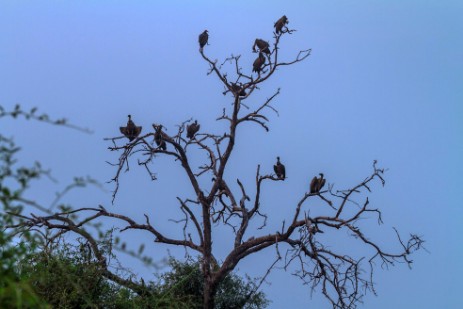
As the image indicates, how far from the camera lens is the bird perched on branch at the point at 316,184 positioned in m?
5.03

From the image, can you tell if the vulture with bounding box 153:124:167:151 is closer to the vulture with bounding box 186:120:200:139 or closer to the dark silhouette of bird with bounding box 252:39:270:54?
the vulture with bounding box 186:120:200:139

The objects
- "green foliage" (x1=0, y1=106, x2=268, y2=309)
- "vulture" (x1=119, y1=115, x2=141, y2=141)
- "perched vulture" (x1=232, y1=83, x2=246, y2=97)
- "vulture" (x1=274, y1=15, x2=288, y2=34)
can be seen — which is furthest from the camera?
"vulture" (x1=274, y1=15, x2=288, y2=34)

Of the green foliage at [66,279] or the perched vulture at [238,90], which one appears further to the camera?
the perched vulture at [238,90]

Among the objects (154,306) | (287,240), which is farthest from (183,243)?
(154,306)

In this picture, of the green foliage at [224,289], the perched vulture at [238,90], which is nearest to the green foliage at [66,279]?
the green foliage at [224,289]

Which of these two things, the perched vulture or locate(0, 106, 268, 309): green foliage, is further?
the perched vulture

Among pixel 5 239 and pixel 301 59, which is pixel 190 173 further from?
pixel 5 239

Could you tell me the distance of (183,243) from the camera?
548 cm

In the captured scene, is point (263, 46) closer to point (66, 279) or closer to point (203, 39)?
point (203, 39)

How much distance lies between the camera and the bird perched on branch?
503 centimetres

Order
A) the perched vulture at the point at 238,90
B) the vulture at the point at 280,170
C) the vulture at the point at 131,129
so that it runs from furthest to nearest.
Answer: the perched vulture at the point at 238,90
the vulture at the point at 131,129
the vulture at the point at 280,170

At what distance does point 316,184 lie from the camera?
5027 mm

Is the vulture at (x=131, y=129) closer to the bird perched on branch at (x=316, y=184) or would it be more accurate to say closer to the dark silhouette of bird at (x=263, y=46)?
the dark silhouette of bird at (x=263, y=46)

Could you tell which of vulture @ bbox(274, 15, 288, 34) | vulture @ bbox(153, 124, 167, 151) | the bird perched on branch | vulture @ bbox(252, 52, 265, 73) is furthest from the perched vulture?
the bird perched on branch
